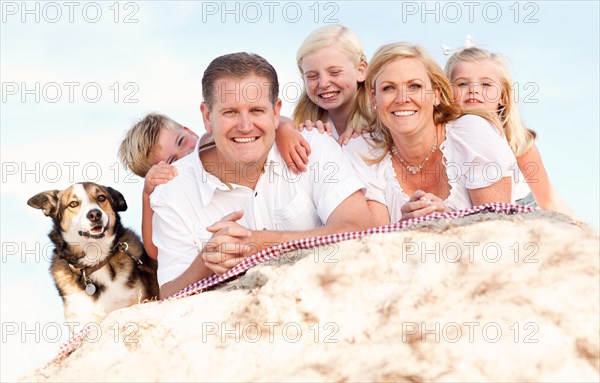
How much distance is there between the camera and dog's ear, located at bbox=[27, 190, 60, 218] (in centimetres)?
747

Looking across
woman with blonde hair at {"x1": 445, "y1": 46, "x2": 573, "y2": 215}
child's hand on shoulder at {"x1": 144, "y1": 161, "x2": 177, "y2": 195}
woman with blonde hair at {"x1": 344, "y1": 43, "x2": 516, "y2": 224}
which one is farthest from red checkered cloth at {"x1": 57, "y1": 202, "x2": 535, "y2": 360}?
woman with blonde hair at {"x1": 445, "y1": 46, "x2": 573, "y2": 215}

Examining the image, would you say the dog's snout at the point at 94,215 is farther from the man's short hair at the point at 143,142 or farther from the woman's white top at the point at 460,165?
the woman's white top at the point at 460,165

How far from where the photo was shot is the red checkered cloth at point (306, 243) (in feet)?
14.7

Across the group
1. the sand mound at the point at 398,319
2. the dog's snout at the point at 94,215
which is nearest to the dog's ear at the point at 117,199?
the dog's snout at the point at 94,215

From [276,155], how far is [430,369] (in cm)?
274

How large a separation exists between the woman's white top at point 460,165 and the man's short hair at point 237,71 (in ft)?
3.09

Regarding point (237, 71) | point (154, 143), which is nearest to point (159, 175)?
point (237, 71)

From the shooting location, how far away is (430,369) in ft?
11.3

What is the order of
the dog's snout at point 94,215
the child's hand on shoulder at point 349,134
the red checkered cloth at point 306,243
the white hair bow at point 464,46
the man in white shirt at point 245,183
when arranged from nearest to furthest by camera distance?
the red checkered cloth at point 306,243 → the man in white shirt at point 245,183 → the child's hand on shoulder at point 349,134 → the dog's snout at point 94,215 → the white hair bow at point 464,46

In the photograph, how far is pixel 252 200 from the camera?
5.77 meters

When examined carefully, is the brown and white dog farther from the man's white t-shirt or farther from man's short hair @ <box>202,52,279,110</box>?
man's short hair @ <box>202,52,279,110</box>

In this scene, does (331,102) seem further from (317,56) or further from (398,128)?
(398,128)

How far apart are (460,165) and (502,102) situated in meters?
1.92

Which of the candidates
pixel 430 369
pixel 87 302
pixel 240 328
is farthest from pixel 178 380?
pixel 87 302
